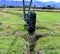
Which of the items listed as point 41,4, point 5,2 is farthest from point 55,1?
point 5,2

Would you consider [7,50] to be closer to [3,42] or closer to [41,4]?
[3,42]

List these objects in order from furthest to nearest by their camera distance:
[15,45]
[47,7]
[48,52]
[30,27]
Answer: [47,7], [30,27], [15,45], [48,52]

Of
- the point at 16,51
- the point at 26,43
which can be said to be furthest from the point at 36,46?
the point at 16,51

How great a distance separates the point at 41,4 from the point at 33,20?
21.2 m

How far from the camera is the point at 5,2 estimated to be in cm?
3709

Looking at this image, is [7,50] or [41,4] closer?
[7,50]

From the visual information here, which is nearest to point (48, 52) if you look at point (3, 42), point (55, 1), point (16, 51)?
point (16, 51)

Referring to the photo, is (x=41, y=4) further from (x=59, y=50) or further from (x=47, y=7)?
(x=59, y=50)

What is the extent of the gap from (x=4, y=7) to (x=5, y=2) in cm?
75

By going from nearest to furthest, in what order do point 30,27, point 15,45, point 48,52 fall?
1. point 48,52
2. point 15,45
3. point 30,27

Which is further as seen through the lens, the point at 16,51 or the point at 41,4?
the point at 41,4

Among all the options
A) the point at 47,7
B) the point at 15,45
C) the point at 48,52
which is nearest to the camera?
the point at 48,52

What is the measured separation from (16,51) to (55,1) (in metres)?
27.1

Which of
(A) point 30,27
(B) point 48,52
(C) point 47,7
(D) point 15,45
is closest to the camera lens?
(B) point 48,52
